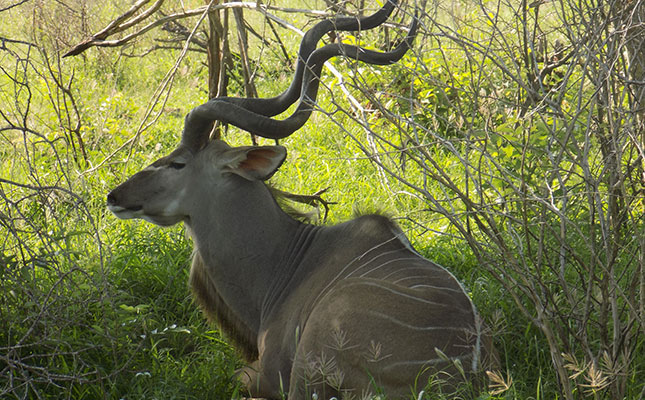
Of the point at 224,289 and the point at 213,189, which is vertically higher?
the point at 213,189

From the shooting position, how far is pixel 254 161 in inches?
148

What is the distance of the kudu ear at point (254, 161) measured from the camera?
3.70m

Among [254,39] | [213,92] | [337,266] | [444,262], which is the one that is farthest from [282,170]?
[254,39]

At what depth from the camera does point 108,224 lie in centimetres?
486

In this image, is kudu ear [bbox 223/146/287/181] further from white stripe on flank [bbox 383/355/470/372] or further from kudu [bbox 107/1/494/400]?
white stripe on flank [bbox 383/355/470/372]

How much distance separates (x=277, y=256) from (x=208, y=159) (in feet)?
1.77

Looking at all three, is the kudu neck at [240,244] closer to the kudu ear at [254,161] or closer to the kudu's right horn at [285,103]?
the kudu ear at [254,161]

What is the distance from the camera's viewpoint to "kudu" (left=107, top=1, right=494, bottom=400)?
2984mm

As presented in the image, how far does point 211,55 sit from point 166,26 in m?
1.73

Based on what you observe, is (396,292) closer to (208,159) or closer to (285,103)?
(285,103)

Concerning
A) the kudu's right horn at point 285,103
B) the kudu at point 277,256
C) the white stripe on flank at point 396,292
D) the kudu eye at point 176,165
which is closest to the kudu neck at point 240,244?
the kudu at point 277,256

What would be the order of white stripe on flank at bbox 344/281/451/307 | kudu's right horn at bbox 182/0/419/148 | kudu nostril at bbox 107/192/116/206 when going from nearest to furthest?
white stripe on flank at bbox 344/281/451/307
kudu's right horn at bbox 182/0/419/148
kudu nostril at bbox 107/192/116/206

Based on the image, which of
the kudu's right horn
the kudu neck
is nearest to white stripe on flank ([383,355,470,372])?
the kudu neck

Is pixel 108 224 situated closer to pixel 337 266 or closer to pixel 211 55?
pixel 211 55
